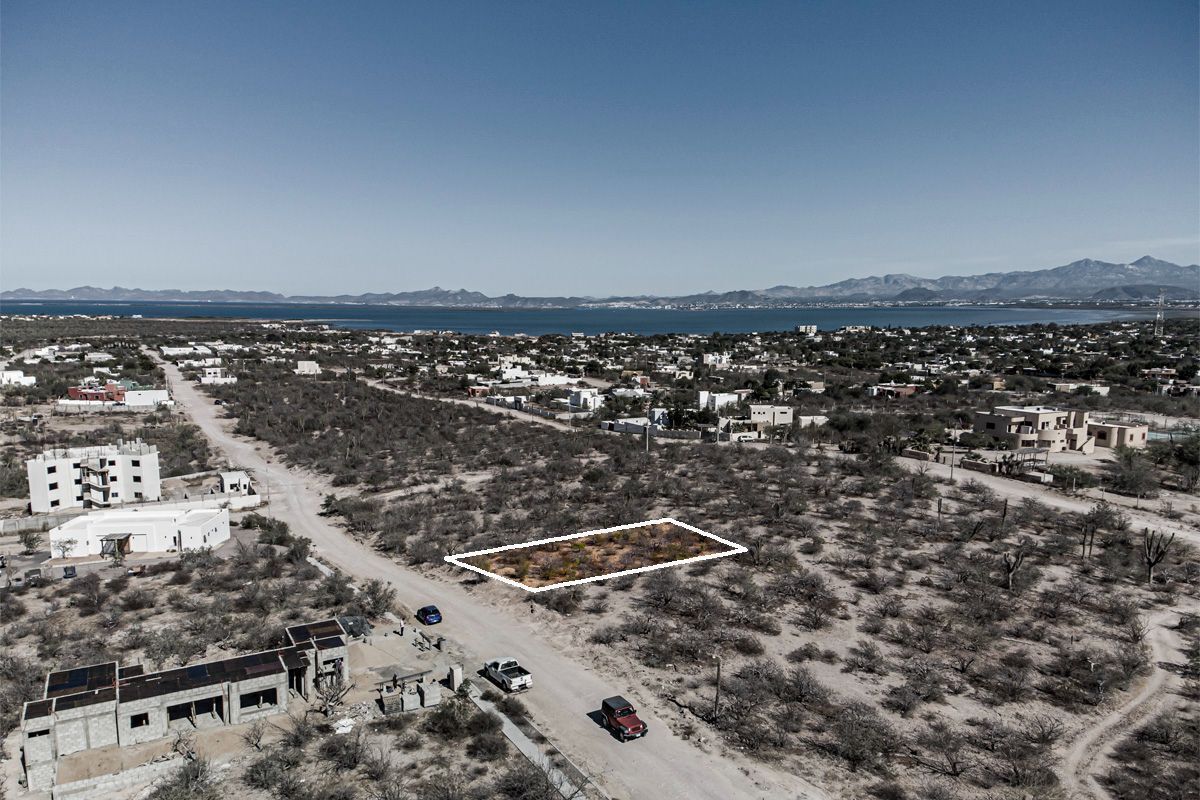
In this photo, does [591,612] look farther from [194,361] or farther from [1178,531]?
[194,361]

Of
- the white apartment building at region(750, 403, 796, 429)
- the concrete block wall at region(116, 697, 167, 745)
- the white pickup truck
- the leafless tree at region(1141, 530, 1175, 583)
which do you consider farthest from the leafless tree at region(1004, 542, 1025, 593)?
the white apartment building at region(750, 403, 796, 429)

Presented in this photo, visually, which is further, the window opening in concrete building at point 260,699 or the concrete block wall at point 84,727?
the window opening in concrete building at point 260,699

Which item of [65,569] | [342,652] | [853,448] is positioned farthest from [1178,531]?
[65,569]

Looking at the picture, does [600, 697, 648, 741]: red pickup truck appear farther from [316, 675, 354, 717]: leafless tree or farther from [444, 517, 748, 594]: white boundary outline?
[444, 517, 748, 594]: white boundary outline

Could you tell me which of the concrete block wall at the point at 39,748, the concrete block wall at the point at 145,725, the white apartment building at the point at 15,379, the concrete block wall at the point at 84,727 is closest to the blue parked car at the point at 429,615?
the concrete block wall at the point at 145,725

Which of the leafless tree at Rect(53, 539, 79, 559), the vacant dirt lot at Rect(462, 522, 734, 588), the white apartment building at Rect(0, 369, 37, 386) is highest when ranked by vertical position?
the white apartment building at Rect(0, 369, 37, 386)

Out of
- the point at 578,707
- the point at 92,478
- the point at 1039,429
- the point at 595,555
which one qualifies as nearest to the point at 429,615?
the point at 578,707

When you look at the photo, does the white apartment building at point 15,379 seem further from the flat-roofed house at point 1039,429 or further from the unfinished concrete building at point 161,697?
the flat-roofed house at point 1039,429
